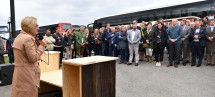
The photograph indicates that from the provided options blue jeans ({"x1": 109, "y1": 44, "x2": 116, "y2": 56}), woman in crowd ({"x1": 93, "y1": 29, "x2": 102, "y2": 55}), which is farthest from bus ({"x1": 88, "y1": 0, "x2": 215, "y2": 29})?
woman in crowd ({"x1": 93, "y1": 29, "x2": 102, "y2": 55})

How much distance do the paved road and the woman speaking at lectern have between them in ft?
9.84

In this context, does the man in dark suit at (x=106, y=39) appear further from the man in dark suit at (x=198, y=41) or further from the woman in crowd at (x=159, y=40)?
the man in dark suit at (x=198, y=41)

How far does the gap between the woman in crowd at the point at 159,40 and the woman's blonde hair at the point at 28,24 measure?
7286 millimetres

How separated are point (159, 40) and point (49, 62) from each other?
5.50 meters

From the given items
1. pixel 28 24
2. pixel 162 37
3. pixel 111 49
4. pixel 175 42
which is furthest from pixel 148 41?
pixel 28 24

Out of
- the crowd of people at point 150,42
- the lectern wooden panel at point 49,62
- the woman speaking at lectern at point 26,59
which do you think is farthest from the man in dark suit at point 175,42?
the woman speaking at lectern at point 26,59

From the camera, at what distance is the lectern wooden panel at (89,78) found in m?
3.82

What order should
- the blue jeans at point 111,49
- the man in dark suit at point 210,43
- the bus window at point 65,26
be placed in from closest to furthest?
the man in dark suit at point 210,43 → the blue jeans at point 111,49 → the bus window at point 65,26

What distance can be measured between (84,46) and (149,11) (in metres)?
10.8

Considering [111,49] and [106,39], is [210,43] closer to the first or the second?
[111,49]

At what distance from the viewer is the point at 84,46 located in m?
13.0

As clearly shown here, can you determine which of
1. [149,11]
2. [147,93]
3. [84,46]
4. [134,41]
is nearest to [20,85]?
[147,93]

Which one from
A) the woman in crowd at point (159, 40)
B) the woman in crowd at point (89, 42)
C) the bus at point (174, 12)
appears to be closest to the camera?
the woman in crowd at point (159, 40)

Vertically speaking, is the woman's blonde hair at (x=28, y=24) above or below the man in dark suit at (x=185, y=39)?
above
